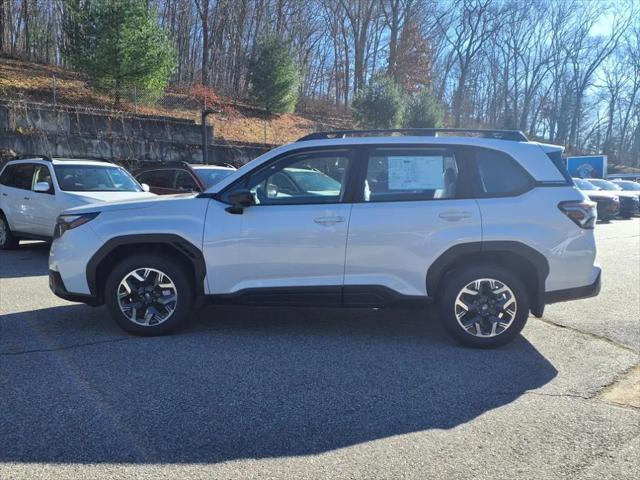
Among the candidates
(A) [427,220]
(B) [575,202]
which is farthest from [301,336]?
(B) [575,202]

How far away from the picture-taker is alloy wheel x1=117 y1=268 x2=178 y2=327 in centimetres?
495

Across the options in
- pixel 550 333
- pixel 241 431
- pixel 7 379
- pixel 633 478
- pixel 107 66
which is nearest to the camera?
pixel 633 478

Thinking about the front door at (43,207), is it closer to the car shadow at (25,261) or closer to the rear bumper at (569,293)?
the car shadow at (25,261)

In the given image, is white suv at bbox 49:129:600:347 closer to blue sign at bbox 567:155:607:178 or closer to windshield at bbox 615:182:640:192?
windshield at bbox 615:182:640:192

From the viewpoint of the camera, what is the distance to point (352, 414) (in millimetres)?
3518

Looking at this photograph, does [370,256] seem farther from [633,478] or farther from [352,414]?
[633,478]

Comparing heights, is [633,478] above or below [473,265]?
below

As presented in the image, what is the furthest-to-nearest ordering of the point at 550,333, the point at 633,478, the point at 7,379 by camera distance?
the point at 550,333 → the point at 7,379 → the point at 633,478

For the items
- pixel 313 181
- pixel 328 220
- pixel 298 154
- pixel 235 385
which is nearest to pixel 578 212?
pixel 328 220

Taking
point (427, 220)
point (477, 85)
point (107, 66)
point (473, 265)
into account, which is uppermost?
point (477, 85)

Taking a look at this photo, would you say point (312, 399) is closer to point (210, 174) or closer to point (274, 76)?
point (210, 174)

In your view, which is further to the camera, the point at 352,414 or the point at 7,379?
the point at 7,379

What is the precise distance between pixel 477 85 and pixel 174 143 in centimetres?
5121

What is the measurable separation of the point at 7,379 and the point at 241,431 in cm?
198
